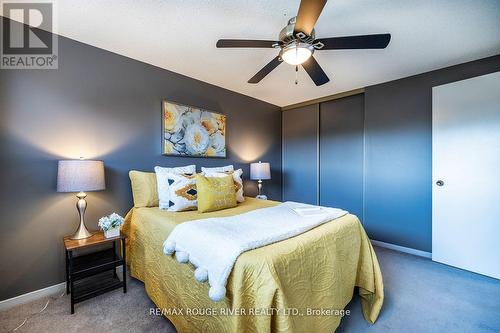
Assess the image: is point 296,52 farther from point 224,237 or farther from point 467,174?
point 467,174

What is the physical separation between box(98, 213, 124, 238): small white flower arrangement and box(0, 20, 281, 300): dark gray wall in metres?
0.39

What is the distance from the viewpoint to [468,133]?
241 cm

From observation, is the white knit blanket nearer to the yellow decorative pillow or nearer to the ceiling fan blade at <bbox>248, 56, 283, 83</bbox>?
the yellow decorative pillow

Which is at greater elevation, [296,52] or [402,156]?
[296,52]

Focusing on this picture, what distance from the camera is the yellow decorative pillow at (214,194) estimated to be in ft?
6.87

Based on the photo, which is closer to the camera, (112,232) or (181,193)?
(112,232)

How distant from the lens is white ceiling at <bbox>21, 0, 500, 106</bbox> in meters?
1.64

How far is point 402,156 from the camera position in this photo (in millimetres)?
2980

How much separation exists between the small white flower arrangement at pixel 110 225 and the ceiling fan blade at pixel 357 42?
2282mm

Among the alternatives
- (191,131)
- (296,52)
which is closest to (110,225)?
(191,131)

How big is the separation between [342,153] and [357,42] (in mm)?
2442

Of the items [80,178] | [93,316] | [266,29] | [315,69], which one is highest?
[266,29]

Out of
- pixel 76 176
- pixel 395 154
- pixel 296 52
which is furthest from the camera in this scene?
pixel 395 154

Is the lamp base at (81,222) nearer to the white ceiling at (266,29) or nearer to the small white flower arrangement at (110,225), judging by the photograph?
the small white flower arrangement at (110,225)
